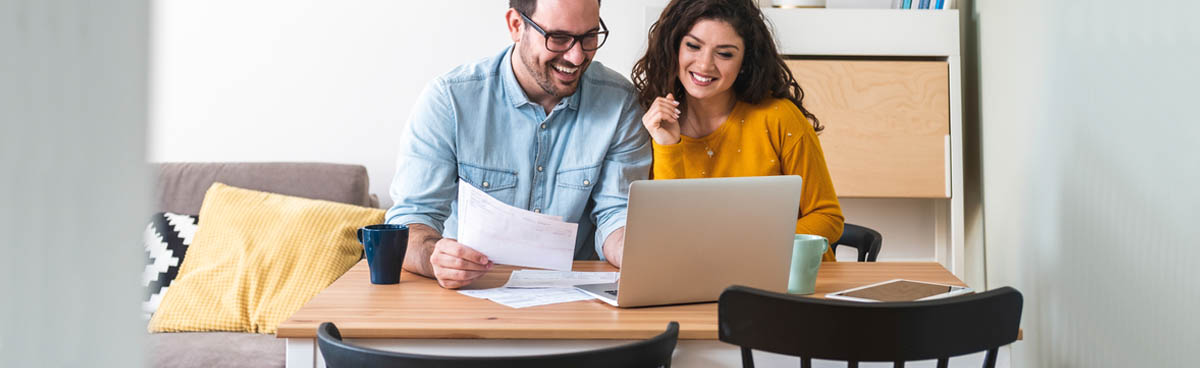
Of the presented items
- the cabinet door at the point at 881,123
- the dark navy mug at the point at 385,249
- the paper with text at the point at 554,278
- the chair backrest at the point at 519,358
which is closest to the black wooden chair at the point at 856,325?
the chair backrest at the point at 519,358

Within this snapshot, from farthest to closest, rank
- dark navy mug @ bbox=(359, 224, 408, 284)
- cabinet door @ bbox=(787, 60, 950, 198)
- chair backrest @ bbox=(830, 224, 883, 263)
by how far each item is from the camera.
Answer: cabinet door @ bbox=(787, 60, 950, 198) → chair backrest @ bbox=(830, 224, 883, 263) → dark navy mug @ bbox=(359, 224, 408, 284)

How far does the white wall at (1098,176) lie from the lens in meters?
1.67

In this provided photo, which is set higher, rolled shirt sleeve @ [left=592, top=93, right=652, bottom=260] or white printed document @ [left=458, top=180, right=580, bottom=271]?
rolled shirt sleeve @ [left=592, top=93, right=652, bottom=260]

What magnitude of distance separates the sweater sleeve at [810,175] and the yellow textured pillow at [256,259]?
1.26 metres

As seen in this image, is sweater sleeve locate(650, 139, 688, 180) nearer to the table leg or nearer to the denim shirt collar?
the denim shirt collar

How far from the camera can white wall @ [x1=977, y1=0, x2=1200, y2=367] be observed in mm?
1670

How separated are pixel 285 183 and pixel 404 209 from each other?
50.3 inches

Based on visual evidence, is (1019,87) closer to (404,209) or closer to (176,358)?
(404,209)

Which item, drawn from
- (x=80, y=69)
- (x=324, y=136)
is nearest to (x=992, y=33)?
(x=324, y=136)

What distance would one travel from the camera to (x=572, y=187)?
1.77 metres

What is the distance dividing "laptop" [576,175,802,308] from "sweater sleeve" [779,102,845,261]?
684mm

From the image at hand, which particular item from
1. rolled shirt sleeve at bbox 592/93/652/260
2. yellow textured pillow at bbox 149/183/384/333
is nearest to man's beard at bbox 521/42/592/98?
rolled shirt sleeve at bbox 592/93/652/260

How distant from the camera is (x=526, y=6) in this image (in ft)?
5.82

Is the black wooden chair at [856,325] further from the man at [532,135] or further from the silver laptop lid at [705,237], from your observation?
the man at [532,135]
